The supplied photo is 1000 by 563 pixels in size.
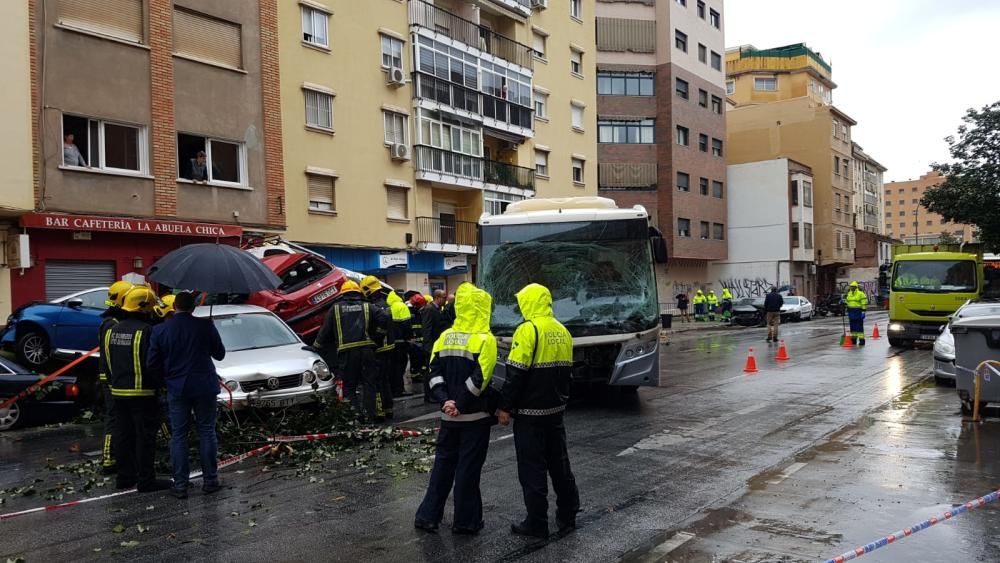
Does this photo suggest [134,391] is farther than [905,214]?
No

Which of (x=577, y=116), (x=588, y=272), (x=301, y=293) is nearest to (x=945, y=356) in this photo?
(x=588, y=272)

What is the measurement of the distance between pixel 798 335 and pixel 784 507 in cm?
2317

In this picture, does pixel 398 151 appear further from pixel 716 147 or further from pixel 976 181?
pixel 716 147

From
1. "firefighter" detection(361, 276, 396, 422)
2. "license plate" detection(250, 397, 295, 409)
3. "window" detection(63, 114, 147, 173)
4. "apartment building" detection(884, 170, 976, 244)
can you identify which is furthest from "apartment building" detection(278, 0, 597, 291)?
"apartment building" detection(884, 170, 976, 244)

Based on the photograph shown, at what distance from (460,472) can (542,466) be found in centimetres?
58

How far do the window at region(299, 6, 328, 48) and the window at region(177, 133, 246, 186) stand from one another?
6.39 m

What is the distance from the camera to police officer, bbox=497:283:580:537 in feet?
17.9

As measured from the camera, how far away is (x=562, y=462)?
5.62 m

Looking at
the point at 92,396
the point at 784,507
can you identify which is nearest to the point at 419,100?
the point at 92,396

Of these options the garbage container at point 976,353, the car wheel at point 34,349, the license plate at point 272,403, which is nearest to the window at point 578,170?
the car wheel at point 34,349

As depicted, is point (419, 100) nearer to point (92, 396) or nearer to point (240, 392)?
point (92, 396)

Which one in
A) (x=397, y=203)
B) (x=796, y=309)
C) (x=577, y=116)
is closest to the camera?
(x=397, y=203)

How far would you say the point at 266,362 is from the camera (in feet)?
32.1

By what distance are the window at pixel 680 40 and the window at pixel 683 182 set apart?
8.03 metres
